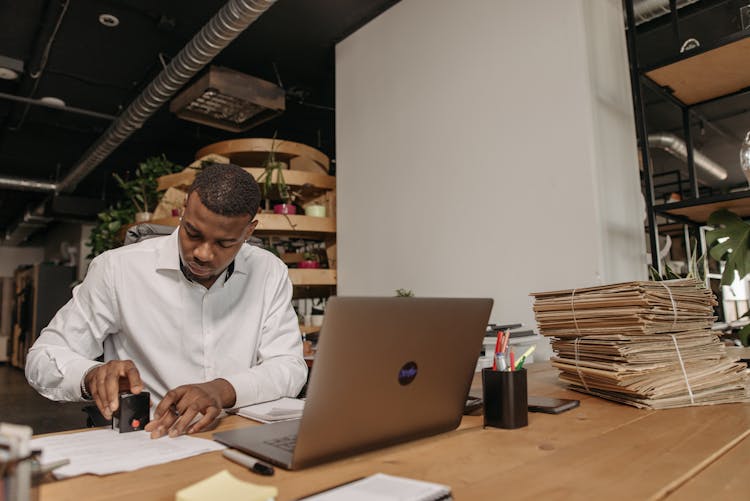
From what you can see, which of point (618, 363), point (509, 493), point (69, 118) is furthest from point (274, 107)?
point (509, 493)

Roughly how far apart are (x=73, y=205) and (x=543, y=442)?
8.99 m

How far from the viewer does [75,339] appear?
1.43m

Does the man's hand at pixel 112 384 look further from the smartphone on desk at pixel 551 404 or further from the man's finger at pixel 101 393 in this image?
the smartphone on desk at pixel 551 404

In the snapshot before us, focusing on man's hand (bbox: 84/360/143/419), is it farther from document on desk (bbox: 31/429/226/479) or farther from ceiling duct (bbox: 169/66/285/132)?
ceiling duct (bbox: 169/66/285/132)

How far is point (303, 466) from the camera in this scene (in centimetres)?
74

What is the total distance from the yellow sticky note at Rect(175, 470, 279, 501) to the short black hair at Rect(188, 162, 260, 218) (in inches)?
32.6

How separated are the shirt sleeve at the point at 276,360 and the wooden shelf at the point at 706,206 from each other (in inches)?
62.5

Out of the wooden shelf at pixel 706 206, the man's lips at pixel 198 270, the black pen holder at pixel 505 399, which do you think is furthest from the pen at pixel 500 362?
the wooden shelf at pixel 706 206

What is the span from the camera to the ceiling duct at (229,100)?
156 inches

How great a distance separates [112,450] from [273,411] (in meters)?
0.36

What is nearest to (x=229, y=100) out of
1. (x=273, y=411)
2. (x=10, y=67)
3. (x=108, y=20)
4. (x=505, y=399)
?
(x=108, y=20)

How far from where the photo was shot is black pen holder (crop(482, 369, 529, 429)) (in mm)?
983

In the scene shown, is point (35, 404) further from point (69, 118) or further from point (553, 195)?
point (553, 195)

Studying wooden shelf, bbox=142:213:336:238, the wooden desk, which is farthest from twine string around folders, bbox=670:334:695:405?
wooden shelf, bbox=142:213:336:238
